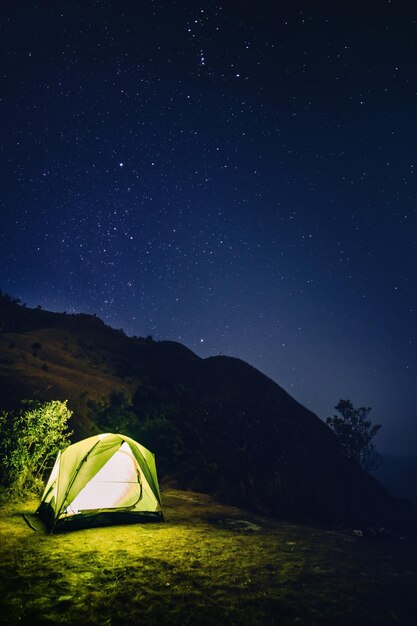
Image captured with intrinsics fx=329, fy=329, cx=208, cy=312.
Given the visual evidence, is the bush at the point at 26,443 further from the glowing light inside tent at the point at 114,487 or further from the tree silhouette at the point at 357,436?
the tree silhouette at the point at 357,436

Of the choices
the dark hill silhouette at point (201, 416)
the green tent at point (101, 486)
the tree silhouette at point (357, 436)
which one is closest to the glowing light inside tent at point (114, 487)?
the green tent at point (101, 486)

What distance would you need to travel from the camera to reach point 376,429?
39.0 m

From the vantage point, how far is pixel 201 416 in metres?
27.6

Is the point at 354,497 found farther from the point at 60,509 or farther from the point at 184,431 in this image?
the point at 60,509

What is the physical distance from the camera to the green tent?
24.2ft

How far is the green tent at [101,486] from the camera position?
7.37 meters

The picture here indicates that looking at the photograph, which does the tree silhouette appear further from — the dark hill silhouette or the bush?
the bush

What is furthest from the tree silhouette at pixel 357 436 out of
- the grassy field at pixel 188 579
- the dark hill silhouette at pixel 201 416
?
the grassy field at pixel 188 579

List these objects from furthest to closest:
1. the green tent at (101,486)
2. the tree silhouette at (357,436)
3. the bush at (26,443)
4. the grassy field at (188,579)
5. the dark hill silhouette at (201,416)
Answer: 1. the tree silhouette at (357,436)
2. the dark hill silhouette at (201,416)
3. the bush at (26,443)
4. the green tent at (101,486)
5. the grassy field at (188,579)

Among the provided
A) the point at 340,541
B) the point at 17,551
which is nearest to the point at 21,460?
the point at 17,551

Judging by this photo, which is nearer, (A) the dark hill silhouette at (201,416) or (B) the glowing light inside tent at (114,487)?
(B) the glowing light inside tent at (114,487)

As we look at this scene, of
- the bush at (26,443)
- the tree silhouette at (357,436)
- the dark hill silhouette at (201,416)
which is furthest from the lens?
the tree silhouette at (357,436)

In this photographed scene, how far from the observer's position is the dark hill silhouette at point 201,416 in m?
19.8

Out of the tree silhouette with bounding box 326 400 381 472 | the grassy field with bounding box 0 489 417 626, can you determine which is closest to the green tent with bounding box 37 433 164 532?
the grassy field with bounding box 0 489 417 626
